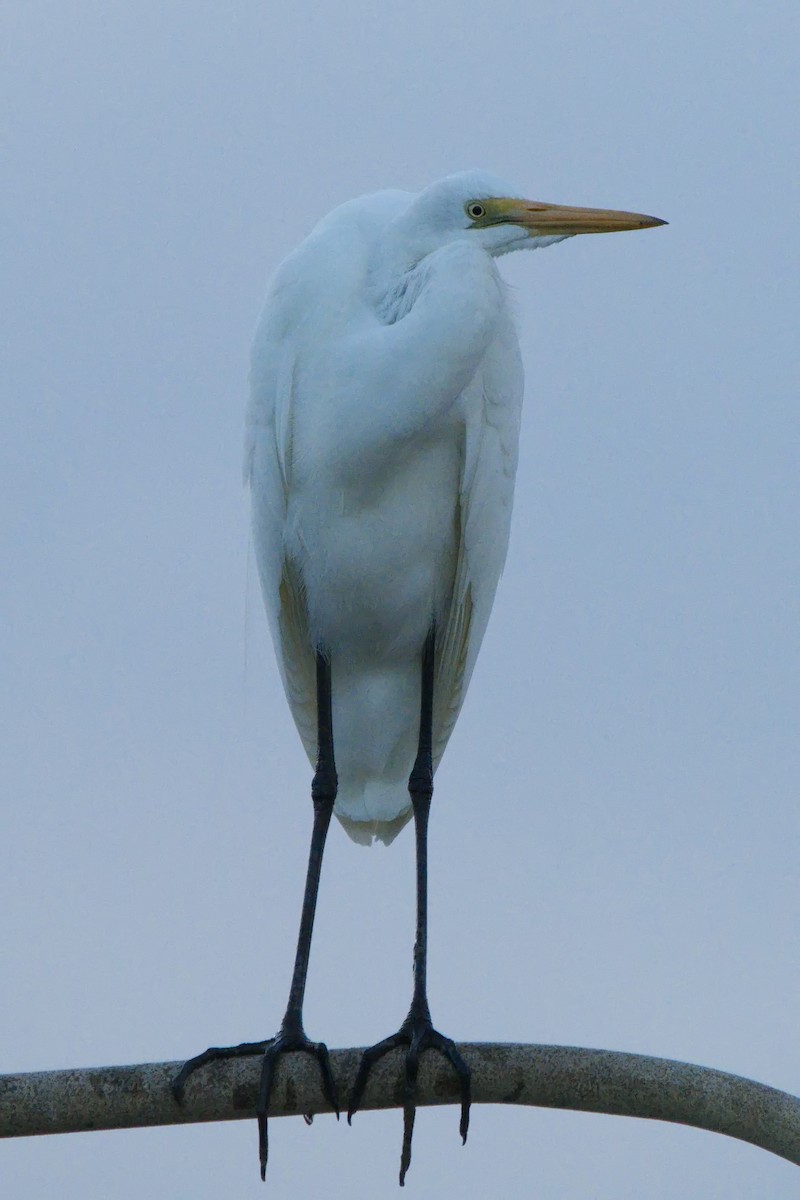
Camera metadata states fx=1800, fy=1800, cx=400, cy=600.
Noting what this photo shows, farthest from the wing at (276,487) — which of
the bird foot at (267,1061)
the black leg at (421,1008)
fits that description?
the bird foot at (267,1061)

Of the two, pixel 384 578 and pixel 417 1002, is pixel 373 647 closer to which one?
pixel 384 578

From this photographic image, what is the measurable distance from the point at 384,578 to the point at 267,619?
44cm

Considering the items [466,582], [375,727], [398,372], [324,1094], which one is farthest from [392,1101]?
[398,372]

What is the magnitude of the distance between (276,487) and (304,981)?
1209 millimetres

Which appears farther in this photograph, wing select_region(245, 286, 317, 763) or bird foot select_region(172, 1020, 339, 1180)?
wing select_region(245, 286, 317, 763)

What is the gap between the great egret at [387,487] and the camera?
13.4ft

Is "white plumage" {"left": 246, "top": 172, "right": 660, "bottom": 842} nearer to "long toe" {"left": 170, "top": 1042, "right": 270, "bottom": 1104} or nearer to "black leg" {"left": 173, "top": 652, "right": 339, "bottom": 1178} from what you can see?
"black leg" {"left": 173, "top": 652, "right": 339, "bottom": 1178}

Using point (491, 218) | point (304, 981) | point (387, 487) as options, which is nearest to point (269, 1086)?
point (304, 981)

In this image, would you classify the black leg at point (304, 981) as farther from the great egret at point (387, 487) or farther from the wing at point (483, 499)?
the wing at point (483, 499)

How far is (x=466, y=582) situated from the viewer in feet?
15.2

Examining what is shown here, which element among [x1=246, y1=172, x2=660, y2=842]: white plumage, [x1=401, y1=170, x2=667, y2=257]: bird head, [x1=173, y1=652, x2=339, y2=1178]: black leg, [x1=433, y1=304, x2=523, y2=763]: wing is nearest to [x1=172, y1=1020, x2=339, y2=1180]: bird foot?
[x1=173, y1=652, x2=339, y2=1178]: black leg

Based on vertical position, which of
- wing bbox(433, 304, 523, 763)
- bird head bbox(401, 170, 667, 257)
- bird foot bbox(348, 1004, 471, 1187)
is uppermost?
bird head bbox(401, 170, 667, 257)

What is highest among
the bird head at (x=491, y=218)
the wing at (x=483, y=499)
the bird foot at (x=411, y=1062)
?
the bird head at (x=491, y=218)

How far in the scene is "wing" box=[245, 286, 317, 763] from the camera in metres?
4.42
